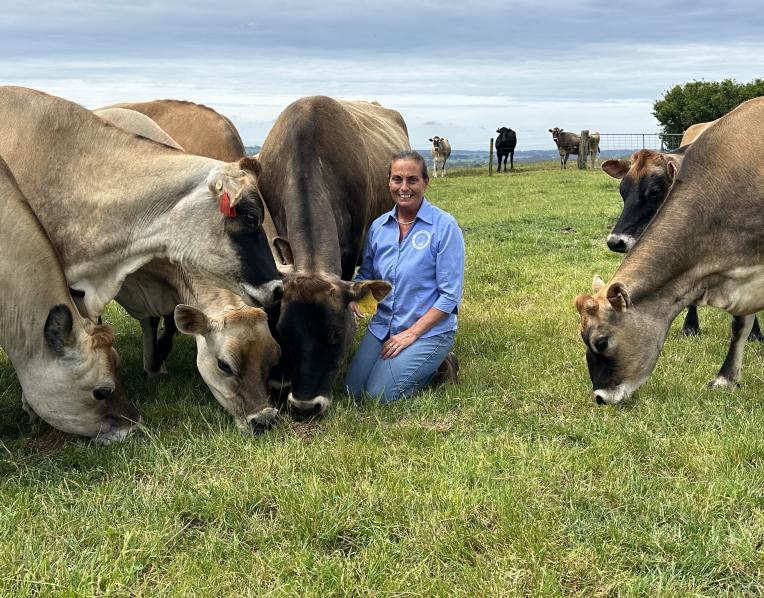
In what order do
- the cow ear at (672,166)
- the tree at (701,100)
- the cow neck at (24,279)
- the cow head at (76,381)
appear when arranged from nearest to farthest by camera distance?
1. the cow neck at (24,279)
2. the cow head at (76,381)
3. the cow ear at (672,166)
4. the tree at (701,100)

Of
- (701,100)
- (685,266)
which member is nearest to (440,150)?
(701,100)

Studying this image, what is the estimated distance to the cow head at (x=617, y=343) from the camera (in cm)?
540

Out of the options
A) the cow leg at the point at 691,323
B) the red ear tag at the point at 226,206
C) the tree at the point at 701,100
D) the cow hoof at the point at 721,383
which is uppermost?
the tree at the point at 701,100

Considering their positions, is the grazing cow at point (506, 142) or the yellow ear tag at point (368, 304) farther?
the grazing cow at point (506, 142)

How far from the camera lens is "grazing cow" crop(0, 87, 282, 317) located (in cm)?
515

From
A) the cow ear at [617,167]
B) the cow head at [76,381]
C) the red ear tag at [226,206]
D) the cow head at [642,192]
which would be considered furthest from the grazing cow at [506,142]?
the cow head at [76,381]

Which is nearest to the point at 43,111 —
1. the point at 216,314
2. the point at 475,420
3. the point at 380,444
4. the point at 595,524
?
the point at 216,314

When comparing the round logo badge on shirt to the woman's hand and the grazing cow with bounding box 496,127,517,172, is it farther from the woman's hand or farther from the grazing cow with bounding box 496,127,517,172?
the grazing cow with bounding box 496,127,517,172

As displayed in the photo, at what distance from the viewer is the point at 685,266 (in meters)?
5.48

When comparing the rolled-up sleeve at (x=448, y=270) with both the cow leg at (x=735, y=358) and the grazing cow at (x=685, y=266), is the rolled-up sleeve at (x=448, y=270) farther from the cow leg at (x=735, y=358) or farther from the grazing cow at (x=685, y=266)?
the cow leg at (x=735, y=358)

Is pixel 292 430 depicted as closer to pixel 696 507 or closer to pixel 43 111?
pixel 696 507

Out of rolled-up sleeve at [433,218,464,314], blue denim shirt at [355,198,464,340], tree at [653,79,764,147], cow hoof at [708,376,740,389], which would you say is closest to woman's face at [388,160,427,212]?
blue denim shirt at [355,198,464,340]

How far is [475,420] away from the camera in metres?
5.08

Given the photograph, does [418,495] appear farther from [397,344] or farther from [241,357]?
[397,344]
